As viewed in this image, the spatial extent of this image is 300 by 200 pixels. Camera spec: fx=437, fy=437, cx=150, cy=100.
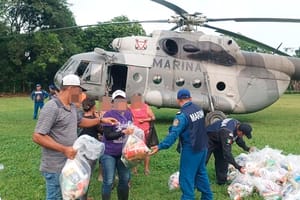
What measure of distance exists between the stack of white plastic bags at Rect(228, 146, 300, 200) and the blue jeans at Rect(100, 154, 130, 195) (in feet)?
5.30

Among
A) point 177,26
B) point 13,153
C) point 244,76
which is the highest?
point 177,26

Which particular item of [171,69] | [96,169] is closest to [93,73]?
[171,69]

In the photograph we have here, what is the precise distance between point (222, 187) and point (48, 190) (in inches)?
126

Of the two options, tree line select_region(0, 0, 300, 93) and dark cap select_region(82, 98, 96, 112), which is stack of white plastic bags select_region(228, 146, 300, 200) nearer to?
dark cap select_region(82, 98, 96, 112)

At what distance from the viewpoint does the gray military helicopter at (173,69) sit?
12953 mm

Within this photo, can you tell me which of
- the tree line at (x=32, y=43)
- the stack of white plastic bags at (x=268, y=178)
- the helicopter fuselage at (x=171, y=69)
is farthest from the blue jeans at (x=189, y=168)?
the tree line at (x=32, y=43)

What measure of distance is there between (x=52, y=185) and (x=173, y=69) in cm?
948

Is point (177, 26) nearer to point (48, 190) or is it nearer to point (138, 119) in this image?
point (138, 119)

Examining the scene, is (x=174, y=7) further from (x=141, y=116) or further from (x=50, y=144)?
(x=50, y=144)

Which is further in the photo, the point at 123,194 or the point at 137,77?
the point at 137,77

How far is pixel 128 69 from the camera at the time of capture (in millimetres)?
13039

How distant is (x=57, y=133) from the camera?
4.02m

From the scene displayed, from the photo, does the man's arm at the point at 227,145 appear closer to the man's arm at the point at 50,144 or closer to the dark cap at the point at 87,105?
the dark cap at the point at 87,105

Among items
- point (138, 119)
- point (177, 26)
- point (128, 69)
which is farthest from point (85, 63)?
point (138, 119)
